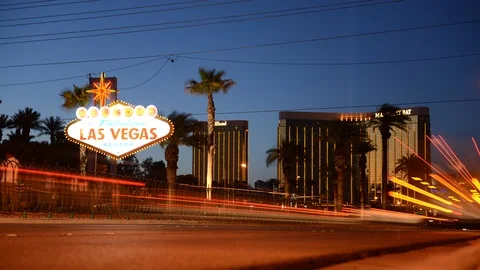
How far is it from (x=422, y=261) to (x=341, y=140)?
49.6 meters

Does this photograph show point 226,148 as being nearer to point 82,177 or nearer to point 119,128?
point 119,128

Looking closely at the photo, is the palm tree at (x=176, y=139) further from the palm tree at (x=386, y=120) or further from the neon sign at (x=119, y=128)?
the palm tree at (x=386, y=120)

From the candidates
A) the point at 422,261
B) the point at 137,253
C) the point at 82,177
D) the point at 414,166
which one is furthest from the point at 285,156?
the point at 137,253

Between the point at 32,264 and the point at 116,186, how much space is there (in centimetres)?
2362

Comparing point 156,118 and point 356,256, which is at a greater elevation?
point 156,118

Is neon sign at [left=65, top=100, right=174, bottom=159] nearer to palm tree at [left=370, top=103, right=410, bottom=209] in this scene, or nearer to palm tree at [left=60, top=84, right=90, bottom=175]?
palm tree at [left=60, top=84, right=90, bottom=175]

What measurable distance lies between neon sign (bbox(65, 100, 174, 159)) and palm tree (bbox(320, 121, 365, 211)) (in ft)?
83.7

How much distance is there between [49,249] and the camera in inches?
463

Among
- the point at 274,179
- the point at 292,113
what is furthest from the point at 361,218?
the point at 274,179

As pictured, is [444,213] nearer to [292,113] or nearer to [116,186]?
[116,186]

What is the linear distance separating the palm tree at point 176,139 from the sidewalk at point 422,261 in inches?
1290

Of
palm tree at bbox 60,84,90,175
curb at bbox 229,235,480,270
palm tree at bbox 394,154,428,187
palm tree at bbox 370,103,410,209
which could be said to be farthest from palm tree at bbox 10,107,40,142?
curb at bbox 229,235,480,270

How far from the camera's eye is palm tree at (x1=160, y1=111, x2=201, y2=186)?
160 feet

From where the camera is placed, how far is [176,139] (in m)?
49.6
